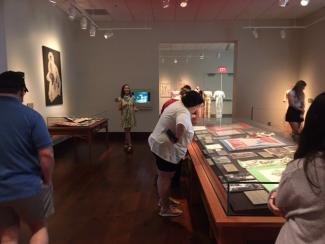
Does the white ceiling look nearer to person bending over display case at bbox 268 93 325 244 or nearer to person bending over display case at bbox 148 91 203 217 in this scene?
person bending over display case at bbox 148 91 203 217

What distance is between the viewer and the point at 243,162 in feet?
8.75

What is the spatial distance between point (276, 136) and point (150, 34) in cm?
566

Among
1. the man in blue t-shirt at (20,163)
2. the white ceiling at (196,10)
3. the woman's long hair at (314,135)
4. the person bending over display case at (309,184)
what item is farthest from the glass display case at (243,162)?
the white ceiling at (196,10)

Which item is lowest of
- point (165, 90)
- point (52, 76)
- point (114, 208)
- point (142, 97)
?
point (114, 208)

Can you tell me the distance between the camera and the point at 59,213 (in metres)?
3.61

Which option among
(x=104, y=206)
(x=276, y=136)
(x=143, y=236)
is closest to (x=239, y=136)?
(x=276, y=136)

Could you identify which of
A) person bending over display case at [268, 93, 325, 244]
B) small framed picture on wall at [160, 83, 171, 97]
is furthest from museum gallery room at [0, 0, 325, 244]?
small framed picture on wall at [160, 83, 171, 97]

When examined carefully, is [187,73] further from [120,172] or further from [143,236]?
[143,236]

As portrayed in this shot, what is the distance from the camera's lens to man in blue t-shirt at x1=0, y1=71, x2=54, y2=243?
6.28 ft

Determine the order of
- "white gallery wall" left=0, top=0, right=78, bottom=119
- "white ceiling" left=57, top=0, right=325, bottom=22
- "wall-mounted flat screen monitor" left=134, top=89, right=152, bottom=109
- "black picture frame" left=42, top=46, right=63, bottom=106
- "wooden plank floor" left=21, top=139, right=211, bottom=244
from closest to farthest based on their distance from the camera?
"wooden plank floor" left=21, top=139, right=211, bottom=244 → "white gallery wall" left=0, top=0, right=78, bottom=119 → "black picture frame" left=42, top=46, right=63, bottom=106 → "white ceiling" left=57, top=0, right=325, bottom=22 → "wall-mounted flat screen monitor" left=134, top=89, right=152, bottom=109

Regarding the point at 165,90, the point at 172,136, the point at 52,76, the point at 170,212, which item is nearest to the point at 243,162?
the point at 172,136

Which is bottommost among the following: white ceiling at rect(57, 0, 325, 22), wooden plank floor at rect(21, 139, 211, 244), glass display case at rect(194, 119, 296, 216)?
wooden plank floor at rect(21, 139, 211, 244)

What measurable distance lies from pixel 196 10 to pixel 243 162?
5.37 metres

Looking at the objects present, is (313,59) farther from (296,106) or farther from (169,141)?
(169,141)
